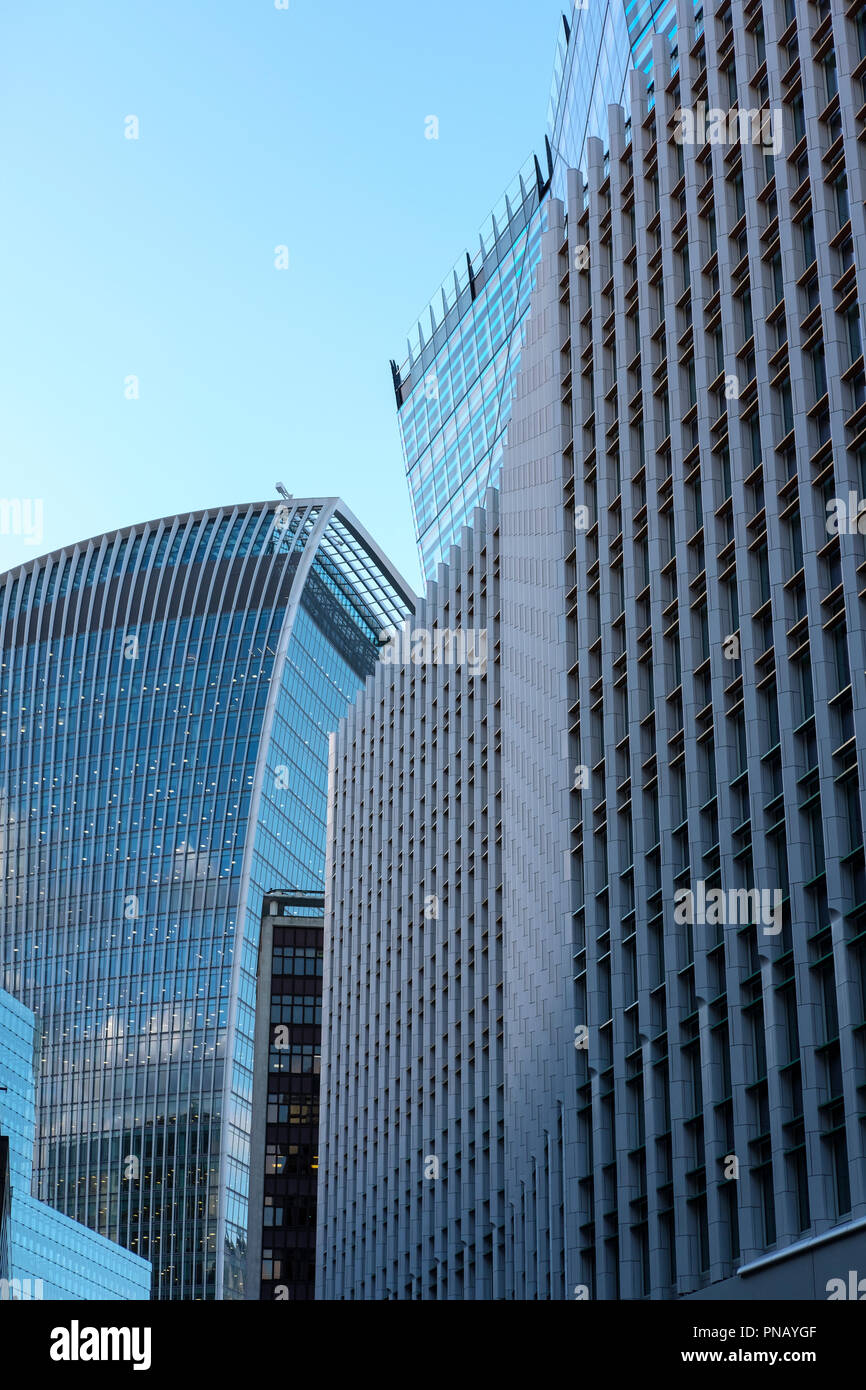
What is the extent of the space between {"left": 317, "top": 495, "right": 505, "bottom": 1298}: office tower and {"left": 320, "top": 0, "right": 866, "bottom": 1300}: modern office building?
78 cm

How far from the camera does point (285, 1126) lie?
16012 centimetres

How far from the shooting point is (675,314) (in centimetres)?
5956

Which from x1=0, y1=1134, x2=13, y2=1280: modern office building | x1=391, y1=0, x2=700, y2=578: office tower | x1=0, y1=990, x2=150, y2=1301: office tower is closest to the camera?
x1=0, y1=1134, x2=13, y2=1280: modern office building

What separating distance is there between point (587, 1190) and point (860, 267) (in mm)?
31425

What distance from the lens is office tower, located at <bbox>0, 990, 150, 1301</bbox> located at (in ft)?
376

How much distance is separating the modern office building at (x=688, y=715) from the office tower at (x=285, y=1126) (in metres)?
78.3

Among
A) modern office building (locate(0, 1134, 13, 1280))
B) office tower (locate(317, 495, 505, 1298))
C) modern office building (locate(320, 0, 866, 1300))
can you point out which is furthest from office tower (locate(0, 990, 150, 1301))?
modern office building (locate(320, 0, 866, 1300))

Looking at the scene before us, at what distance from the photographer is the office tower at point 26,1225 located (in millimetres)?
114500

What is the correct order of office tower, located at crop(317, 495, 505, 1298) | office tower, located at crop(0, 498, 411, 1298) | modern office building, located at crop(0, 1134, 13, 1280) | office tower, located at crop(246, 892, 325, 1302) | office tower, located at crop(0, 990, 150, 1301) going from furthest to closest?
office tower, located at crop(0, 498, 411, 1298)
office tower, located at crop(246, 892, 325, 1302)
office tower, located at crop(0, 990, 150, 1301)
modern office building, located at crop(0, 1134, 13, 1280)
office tower, located at crop(317, 495, 505, 1298)

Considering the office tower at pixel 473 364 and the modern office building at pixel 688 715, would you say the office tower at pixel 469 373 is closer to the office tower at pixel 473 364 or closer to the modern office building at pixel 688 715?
the office tower at pixel 473 364

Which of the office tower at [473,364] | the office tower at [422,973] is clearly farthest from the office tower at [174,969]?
the office tower at [422,973]

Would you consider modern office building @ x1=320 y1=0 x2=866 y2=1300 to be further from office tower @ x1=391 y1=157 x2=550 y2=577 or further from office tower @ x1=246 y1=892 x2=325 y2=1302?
office tower @ x1=246 y1=892 x2=325 y2=1302

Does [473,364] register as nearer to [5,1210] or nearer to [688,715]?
[5,1210]
